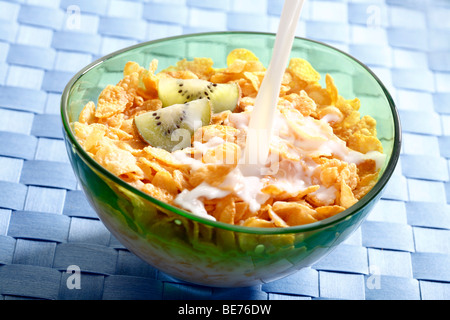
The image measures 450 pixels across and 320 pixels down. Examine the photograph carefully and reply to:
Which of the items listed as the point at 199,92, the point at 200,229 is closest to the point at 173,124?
the point at 199,92

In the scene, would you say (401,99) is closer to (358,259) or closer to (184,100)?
(358,259)

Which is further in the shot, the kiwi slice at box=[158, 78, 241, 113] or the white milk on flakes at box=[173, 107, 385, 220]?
the kiwi slice at box=[158, 78, 241, 113]

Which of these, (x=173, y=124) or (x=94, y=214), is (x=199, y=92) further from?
(x=94, y=214)

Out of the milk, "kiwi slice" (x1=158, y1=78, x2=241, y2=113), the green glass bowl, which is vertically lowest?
the green glass bowl

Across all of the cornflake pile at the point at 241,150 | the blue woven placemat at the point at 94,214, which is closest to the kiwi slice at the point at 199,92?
the cornflake pile at the point at 241,150

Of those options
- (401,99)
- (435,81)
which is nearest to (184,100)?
(401,99)

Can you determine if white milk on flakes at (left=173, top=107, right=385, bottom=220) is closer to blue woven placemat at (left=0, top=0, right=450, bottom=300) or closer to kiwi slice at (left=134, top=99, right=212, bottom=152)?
kiwi slice at (left=134, top=99, right=212, bottom=152)

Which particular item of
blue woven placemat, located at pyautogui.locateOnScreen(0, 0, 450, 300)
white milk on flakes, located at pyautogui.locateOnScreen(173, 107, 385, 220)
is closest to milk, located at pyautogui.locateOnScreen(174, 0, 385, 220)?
white milk on flakes, located at pyautogui.locateOnScreen(173, 107, 385, 220)
